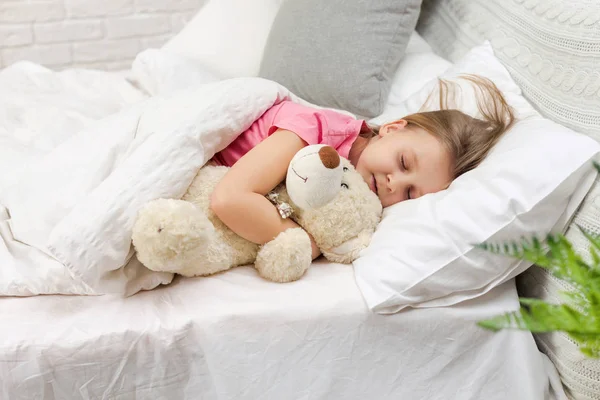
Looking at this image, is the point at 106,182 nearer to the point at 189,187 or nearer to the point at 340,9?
the point at 189,187

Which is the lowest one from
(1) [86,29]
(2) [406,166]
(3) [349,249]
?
(1) [86,29]

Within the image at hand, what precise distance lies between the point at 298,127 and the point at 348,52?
23.7 inches

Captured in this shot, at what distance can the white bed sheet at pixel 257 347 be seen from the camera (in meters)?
1.00

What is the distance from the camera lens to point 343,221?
3.76 feet

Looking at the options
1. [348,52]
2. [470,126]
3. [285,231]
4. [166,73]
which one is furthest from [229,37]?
[285,231]

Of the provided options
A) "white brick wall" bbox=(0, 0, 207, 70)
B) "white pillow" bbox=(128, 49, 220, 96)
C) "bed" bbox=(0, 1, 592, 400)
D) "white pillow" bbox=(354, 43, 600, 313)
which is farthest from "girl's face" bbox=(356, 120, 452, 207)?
"white brick wall" bbox=(0, 0, 207, 70)

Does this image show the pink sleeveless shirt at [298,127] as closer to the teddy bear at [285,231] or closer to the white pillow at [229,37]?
the teddy bear at [285,231]

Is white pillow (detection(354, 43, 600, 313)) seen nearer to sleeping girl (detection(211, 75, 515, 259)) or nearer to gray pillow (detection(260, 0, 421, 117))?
sleeping girl (detection(211, 75, 515, 259))

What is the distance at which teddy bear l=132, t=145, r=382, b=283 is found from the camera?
3.22 ft

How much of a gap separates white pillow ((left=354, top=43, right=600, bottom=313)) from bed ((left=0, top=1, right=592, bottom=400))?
38mm

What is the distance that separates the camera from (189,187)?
1.14 m

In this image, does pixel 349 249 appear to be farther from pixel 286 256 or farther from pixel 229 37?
pixel 229 37

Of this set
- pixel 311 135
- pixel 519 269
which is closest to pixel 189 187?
pixel 311 135

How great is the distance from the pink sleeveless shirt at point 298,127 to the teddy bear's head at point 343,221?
0.32ft
